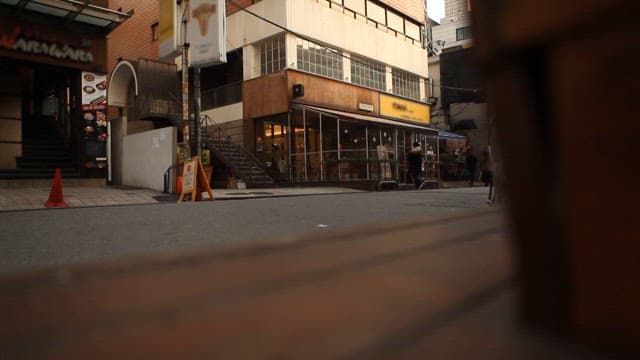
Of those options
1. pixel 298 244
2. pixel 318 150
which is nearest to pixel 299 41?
pixel 318 150

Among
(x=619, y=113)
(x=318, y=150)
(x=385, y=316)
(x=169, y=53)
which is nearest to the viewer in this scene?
(x=619, y=113)

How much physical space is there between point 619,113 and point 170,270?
516mm

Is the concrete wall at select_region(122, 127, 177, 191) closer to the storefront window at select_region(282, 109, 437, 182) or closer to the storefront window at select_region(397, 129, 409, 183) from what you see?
the storefront window at select_region(282, 109, 437, 182)

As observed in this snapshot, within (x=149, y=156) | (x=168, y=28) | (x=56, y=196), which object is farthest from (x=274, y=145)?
(x=56, y=196)

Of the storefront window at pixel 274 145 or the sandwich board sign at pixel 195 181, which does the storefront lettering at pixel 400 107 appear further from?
the sandwich board sign at pixel 195 181

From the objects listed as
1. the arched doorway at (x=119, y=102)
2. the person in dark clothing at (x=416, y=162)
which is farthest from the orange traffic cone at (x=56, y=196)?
the person in dark clothing at (x=416, y=162)

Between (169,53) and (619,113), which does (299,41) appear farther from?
(619,113)

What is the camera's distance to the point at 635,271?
0.40 metres

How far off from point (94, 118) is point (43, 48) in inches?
96.1

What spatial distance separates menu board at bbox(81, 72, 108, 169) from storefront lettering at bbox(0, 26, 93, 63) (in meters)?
0.57

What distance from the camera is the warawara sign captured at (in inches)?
444

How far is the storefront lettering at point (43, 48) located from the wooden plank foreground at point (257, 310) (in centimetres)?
1534

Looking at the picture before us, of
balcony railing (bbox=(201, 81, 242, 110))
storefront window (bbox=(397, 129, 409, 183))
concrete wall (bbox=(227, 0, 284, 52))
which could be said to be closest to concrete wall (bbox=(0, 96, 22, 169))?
balcony railing (bbox=(201, 81, 242, 110))

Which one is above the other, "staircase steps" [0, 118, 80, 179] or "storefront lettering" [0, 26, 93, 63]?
"storefront lettering" [0, 26, 93, 63]
